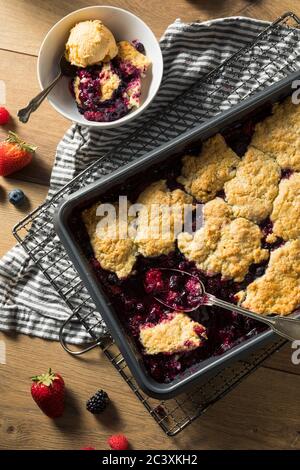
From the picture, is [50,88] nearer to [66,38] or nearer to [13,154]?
[66,38]

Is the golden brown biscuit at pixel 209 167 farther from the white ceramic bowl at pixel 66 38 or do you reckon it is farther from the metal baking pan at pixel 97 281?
the white ceramic bowl at pixel 66 38

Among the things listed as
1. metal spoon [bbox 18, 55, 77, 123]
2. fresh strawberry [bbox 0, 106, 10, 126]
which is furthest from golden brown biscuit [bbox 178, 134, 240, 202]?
fresh strawberry [bbox 0, 106, 10, 126]

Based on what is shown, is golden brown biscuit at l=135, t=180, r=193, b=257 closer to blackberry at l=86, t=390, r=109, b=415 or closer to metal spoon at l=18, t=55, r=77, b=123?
metal spoon at l=18, t=55, r=77, b=123

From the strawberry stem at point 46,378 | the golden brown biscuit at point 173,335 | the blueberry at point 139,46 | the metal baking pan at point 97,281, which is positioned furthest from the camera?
the strawberry stem at point 46,378

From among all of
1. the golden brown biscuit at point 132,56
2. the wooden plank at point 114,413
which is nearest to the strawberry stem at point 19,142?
the golden brown biscuit at point 132,56

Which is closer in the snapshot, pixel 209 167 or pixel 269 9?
pixel 209 167

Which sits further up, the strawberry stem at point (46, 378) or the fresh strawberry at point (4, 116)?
the fresh strawberry at point (4, 116)

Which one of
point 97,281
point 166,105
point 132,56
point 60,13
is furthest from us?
point 60,13

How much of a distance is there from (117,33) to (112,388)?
1356mm

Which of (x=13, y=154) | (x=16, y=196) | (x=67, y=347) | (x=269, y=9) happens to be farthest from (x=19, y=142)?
(x=269, y=9)

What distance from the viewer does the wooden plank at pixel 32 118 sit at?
2.48 metres

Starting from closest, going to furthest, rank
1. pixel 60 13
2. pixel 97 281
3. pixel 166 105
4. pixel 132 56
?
pixel 97 281 → pixel 132 56 → pixel 166 105 → pixel 60 13

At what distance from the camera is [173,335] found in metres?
2.14

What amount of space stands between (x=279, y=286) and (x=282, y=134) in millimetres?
531
